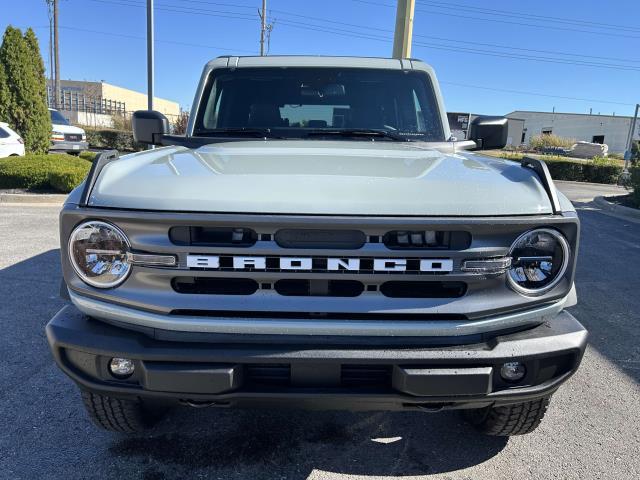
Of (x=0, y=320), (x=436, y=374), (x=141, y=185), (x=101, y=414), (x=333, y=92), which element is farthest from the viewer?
(x=0, y=320)

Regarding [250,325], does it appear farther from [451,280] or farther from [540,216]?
[540,216]

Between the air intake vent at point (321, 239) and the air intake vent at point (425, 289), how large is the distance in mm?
221

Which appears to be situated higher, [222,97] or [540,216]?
[222,97]

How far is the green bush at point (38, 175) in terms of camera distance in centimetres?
1005

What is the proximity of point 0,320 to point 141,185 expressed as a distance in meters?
2.88

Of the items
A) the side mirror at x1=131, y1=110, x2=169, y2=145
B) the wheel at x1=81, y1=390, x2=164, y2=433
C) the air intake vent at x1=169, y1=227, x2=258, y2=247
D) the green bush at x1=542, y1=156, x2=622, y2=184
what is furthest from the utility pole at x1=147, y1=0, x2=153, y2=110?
the green bush at x1=542, y1=156, x2=622, y2=184

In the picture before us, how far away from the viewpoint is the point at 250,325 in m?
1.78

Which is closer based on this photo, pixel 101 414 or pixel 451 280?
pixel 451 280

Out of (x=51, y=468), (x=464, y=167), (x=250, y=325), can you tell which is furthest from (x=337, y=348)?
(x=51, y=468)

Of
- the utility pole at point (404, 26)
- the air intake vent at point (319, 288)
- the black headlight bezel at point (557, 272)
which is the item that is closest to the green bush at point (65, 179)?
the utility pole at point (404, 26)

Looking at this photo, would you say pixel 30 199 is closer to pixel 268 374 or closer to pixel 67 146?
pixel 67 146

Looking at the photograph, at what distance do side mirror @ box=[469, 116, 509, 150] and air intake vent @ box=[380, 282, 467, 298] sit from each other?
189 cm

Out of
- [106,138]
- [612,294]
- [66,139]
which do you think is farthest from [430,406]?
[106,138]

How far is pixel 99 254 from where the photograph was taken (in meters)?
1.86
